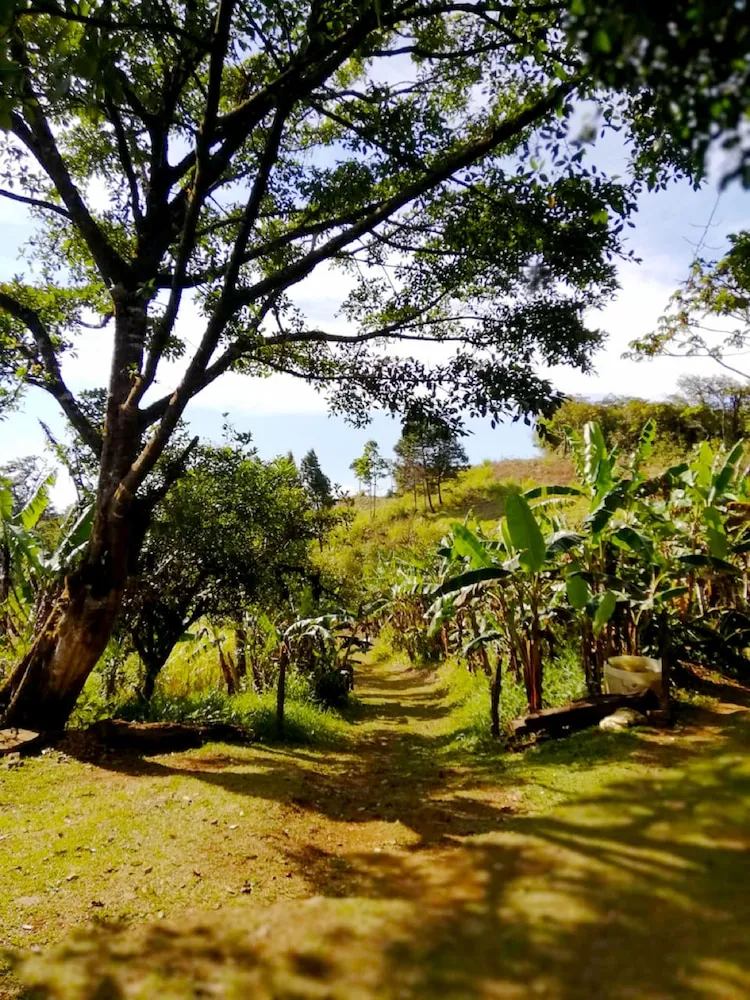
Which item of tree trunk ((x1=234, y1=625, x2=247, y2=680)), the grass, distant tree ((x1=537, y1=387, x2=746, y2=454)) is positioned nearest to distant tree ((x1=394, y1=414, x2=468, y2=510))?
the grass

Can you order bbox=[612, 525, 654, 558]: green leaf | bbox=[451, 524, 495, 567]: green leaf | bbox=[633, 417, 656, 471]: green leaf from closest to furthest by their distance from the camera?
bbox=[612, 525, 654, 558]: green leaf → bbox=[451, 524, 495, 567]: green leaf → bbox=[633, 417, 656, 471]: green leaf

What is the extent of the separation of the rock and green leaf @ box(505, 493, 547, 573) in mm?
1508

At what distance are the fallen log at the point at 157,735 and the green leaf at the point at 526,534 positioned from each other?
4.15 meters

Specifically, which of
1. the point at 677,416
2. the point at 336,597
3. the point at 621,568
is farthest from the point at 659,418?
the point at 621,568

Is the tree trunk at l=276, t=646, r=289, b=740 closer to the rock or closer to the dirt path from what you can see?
the dirt path

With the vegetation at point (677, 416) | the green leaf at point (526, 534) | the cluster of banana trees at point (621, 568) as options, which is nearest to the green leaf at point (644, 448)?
the cluster of banana trees at point (621, 568)

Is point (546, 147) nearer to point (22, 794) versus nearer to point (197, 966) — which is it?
point (197, 966)

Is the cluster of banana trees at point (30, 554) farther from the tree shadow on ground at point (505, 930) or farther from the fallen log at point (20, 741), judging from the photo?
the tree shadow on ground at point (505, 930)

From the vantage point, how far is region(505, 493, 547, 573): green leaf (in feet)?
17.6

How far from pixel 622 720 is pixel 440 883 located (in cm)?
296

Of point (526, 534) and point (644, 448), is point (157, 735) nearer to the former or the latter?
point (526, 534)

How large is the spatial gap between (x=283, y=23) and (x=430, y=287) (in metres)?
3.36

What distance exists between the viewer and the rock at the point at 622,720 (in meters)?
5.20

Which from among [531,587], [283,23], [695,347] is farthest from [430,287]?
[695,347]
